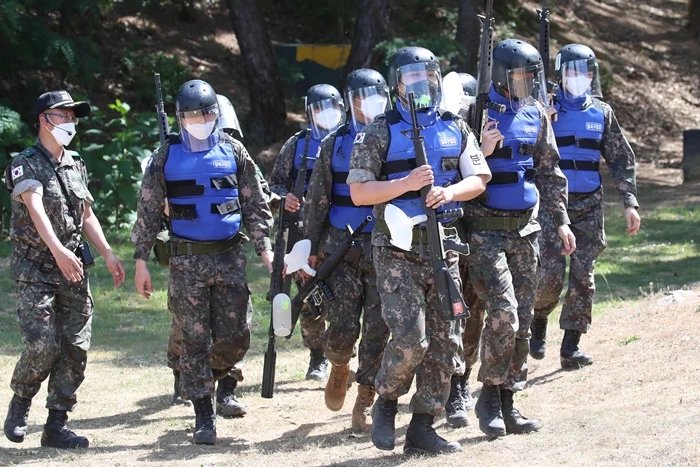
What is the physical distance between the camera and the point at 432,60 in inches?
262

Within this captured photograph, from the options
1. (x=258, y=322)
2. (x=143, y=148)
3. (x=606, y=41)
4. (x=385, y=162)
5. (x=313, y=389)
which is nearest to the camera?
(x=385, y=162)

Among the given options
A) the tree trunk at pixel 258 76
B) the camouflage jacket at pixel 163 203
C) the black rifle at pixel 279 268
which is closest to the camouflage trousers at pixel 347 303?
the black rifle at pixel 279 268

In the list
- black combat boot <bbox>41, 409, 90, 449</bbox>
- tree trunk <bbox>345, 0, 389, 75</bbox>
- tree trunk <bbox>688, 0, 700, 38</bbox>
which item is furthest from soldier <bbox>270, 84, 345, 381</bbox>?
tree trunk <bbox>688, 0, 700, 38</bbox>

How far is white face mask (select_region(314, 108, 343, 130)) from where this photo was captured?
8578 mm

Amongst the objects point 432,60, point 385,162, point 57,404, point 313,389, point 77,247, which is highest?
point 432,60

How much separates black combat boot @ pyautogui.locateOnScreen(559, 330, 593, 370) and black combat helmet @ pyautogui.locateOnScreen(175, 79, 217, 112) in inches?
133

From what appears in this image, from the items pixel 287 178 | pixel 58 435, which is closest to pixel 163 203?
pixel 58 435

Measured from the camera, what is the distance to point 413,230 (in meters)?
6.41

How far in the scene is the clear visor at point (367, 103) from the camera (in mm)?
7512

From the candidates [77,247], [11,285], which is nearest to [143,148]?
[11,285]

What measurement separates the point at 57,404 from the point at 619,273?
8.09 meters

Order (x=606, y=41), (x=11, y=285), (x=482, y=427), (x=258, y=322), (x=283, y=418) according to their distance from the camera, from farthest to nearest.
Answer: (x=606, y=41), (x=11, y=285), (x=258, y=322), (x=283, y=418), (x=482, y=427)

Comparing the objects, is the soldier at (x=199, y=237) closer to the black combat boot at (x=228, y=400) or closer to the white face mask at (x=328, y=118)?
the black combat boot at (x=228, y=400)

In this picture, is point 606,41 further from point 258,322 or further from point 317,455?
point 317,455
